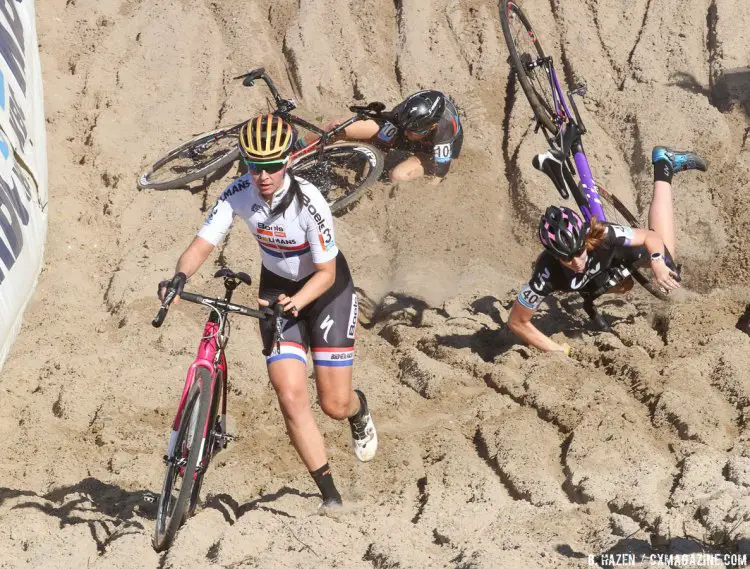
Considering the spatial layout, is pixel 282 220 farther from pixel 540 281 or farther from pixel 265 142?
pixel 540 281

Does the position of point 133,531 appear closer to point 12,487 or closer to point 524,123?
point 12,487

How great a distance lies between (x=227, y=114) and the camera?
11.1m

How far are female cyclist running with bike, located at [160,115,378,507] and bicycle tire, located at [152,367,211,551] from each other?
0.44 meters

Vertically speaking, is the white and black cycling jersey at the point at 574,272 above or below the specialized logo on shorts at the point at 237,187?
below

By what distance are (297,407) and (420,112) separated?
Result: 5.23 metres

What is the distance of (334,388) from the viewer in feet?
19.4

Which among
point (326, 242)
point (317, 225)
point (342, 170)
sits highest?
point (317, 225)

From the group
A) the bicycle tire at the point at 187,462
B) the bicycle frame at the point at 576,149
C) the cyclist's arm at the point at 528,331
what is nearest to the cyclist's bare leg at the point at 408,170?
the bicycle frame at the point at 576,149

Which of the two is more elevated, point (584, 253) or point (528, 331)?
point (584, 253)

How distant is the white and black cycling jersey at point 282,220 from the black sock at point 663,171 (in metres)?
3.69

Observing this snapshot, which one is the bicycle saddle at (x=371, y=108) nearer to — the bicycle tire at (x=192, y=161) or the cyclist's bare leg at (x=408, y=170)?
the cyclist's bare leg at (x=408, y=170)

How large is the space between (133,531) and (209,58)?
757 centimetres

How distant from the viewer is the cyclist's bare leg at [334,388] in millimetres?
5902

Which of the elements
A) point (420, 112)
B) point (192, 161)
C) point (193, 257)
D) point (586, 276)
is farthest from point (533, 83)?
point (193, 257)
